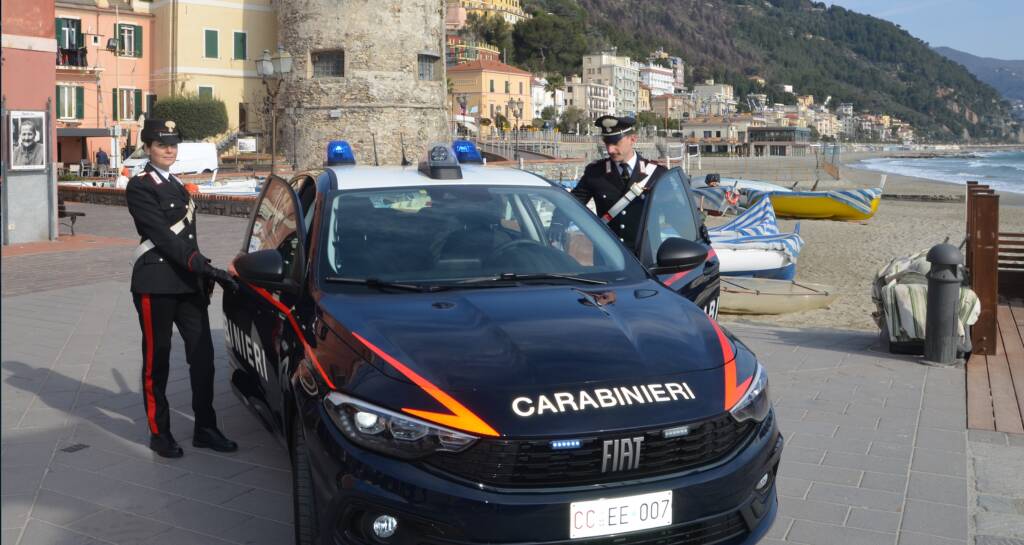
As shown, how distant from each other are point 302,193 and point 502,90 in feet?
357

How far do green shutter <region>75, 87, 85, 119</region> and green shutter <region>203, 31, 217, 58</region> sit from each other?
7161 millimetres

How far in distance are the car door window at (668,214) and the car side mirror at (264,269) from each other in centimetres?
257

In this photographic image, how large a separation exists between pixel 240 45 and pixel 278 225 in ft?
183

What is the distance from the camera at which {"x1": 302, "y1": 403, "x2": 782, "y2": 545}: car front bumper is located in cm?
309

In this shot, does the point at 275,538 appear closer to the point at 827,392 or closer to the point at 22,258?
the point at 827,392

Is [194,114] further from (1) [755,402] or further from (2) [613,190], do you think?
(1) [755,402]

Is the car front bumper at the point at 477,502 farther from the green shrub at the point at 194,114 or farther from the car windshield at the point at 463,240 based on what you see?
the green shrub at the point at 194,114

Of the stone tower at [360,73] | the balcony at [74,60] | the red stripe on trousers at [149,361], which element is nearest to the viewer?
the red stripe on trousers at [149,361]

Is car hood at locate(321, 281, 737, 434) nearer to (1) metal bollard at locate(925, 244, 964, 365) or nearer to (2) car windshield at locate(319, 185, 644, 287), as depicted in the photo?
(2) car windshield at locate(319, 185, 644, 287)

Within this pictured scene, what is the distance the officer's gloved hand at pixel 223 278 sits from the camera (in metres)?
5.34

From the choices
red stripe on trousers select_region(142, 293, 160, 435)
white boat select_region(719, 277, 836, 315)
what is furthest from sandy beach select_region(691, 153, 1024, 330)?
red stripe on trousers select_region(142, 293, 160, 435)

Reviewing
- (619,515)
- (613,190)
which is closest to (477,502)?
(619,515)

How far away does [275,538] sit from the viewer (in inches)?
172

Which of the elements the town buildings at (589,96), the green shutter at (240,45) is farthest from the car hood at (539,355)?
the town buildings at (589,96)
